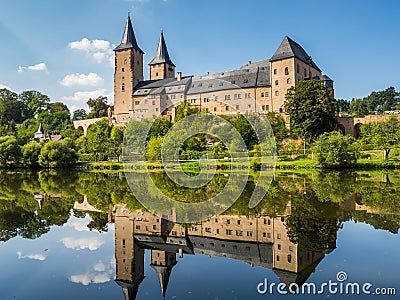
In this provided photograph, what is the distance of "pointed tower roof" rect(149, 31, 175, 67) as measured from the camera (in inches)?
2611

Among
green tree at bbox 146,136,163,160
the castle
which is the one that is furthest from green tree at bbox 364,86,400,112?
green tree at bbox 146,136,163,160

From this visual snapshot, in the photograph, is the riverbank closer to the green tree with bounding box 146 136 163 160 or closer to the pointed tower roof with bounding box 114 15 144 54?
the green tree with bounding box 146 136 163 160

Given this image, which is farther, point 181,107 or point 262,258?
point 181,107

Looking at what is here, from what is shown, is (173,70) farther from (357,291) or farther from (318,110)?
(357,291)

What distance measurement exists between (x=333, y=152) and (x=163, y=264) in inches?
933

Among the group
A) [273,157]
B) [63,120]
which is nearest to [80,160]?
[273,157]

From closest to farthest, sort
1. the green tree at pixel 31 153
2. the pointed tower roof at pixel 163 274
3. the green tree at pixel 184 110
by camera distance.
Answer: the pointed tower roof at pixel 163 274, the green tree at pixel 31 153, the green tree at pixel 184 110

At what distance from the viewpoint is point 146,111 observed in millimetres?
60188

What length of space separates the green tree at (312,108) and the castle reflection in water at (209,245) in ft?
92.2

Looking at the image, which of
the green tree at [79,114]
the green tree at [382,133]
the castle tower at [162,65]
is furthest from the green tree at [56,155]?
the green tree at [79,114]

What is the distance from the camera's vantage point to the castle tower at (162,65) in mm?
65688

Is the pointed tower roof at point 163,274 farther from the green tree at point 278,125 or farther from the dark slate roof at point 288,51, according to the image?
the dark slate roof at point 288,51

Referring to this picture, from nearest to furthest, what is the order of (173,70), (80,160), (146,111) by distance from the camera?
(80,160) → (146,111) → (173,70)

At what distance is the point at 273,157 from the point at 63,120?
58815 mm
